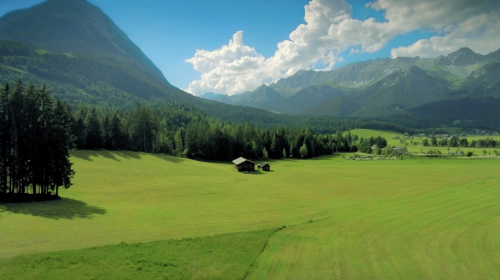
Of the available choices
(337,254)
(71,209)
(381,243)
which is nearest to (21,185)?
(71,209)

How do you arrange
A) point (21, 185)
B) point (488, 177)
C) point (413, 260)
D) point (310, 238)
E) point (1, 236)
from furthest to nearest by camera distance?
point (488, 177) → point (21, 185) → point (310, 238) → point (1, 236) → point (413, 260)

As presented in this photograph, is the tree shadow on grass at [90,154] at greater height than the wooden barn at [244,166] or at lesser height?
greater

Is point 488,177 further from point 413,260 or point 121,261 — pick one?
point 121,261

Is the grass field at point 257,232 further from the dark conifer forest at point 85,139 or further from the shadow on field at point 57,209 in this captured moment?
the dark conifer forest at point 85,139

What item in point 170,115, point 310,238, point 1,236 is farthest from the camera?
point 170,115

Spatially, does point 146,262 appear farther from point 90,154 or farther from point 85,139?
point 85,139

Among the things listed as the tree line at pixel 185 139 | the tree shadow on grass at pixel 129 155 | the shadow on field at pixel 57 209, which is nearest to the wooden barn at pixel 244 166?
the tree line at pixel 185 139

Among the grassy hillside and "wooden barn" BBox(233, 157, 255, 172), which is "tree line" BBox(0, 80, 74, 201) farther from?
"wooden barn" BBox(233, 157, 255, 172)
